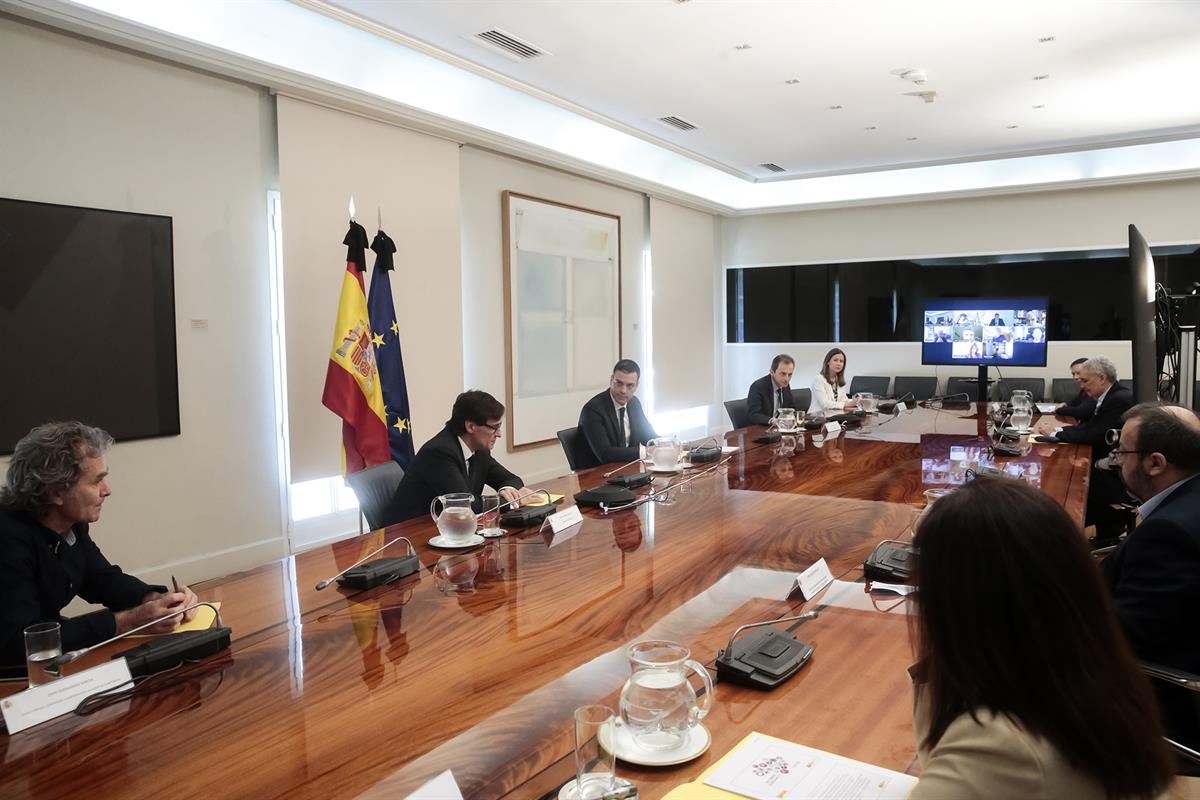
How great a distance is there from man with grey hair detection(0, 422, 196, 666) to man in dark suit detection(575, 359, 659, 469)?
7.90ft

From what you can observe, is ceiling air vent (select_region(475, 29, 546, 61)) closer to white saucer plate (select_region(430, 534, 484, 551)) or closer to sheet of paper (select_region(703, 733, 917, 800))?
white saucer plate (select_region(430, 534, 484, 551))

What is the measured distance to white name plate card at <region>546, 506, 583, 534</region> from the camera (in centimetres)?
249

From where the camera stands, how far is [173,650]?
4.99 feet

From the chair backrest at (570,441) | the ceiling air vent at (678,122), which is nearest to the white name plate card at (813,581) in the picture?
the chair backrest at (570,441)

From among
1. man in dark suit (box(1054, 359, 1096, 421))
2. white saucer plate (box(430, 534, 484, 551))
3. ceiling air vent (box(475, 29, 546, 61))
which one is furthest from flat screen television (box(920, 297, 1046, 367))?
white saucer plate (box(430, 534, 484, 551))

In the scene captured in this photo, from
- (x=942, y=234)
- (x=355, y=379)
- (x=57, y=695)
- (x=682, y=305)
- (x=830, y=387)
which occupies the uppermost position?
(x=942, y=234)

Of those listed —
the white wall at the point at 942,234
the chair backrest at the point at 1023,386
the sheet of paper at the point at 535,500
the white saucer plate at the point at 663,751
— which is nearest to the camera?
the white saucer plate at the point at 663,751

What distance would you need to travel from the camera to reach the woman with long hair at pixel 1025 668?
34.3 inches

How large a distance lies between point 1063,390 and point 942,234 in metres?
2.11

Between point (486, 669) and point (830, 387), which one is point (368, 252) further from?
point (486, 669)

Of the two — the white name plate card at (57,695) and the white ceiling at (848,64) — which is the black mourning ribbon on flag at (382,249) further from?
the white name plate card at (57,695)

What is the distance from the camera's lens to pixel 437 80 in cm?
548

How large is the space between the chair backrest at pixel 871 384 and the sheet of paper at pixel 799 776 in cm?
827

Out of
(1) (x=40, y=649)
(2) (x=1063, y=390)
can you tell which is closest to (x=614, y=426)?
(1) (x=40, y=649)
